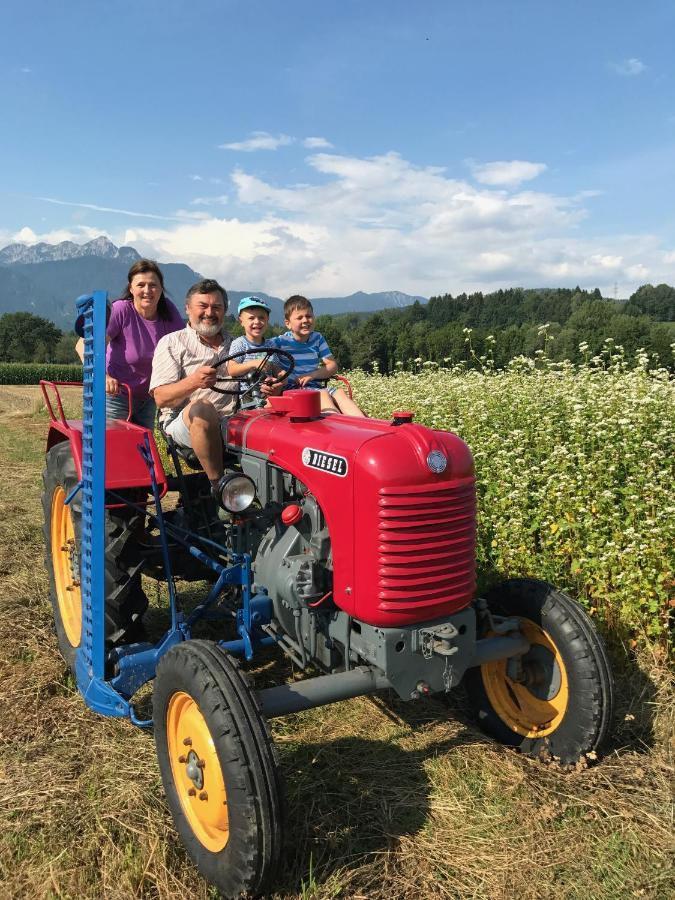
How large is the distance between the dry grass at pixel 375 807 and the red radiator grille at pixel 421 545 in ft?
2.63

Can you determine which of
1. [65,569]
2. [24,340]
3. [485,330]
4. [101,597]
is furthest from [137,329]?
[24,340]

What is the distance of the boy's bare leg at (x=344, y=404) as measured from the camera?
3.74m

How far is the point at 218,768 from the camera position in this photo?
80.0 inches

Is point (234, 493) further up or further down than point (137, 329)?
further down

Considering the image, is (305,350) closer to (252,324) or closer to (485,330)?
(252,324)

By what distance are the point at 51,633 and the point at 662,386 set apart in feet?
15.4

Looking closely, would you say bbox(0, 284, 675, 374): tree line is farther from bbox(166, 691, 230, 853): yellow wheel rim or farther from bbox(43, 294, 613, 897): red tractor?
bbox(166, 691, 230, 853): yellow wheel rim

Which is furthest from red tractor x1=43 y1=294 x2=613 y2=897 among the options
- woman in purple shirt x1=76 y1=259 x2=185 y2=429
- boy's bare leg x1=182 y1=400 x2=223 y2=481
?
woman in purple shirt x1=76 y1=259 x2=185 y2=429

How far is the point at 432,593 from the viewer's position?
88.7 inches

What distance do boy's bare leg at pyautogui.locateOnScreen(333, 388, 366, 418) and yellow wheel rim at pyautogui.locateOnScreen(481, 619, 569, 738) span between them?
1517 mm

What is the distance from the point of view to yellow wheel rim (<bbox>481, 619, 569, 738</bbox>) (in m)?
2.68

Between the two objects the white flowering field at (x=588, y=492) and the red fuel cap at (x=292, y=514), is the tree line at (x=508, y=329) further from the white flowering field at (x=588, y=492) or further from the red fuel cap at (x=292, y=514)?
the red fuel cap at (x=292, y=514)

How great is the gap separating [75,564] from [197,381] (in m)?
1.14

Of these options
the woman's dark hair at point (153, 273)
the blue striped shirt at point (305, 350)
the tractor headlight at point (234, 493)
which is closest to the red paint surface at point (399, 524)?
the tractor headlight at point (234, 493)
